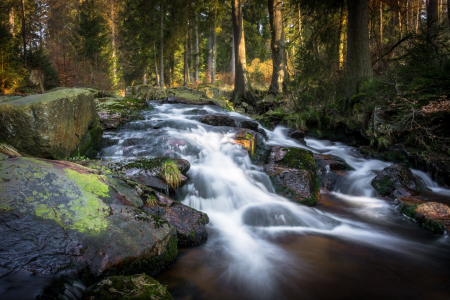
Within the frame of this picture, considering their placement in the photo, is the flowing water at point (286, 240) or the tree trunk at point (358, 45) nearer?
the flowing water at point (286, 240)

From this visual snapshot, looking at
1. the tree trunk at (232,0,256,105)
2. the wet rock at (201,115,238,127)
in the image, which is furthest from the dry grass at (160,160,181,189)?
the tree trunk at (232,0,256,105)

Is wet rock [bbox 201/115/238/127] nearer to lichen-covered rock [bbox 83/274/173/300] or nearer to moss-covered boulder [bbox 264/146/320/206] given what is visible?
moss-covered boulder [bbox 264/146/320/206]

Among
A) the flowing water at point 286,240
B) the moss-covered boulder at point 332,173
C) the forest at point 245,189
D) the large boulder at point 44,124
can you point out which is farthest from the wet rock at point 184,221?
the moss-covered boulder at point 332,173

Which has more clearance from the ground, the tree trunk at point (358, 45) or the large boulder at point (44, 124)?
the tree trunk at point (358, 45)

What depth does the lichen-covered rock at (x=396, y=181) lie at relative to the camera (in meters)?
6.43

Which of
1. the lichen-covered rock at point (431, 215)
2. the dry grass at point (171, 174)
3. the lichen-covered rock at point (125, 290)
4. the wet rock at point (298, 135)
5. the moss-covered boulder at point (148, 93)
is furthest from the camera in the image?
the moss-covered boulder at point (148, 93)

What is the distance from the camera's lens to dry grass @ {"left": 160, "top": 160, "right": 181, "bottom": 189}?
5148mm

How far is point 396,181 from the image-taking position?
6461mm

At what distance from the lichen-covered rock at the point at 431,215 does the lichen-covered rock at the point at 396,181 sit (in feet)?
3.99

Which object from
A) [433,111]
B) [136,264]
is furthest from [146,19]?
[136,264]

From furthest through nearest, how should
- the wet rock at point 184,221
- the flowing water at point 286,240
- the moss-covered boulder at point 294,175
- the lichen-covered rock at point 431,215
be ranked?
the moss-covered boulder at point 294,175 → the lichen-covered rock at point 431,215 → the wet rock at point 184,221 → the flowing water at point 286,240

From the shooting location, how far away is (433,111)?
628 cm

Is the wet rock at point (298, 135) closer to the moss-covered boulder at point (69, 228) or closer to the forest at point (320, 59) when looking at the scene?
the forest at point (320, 59)

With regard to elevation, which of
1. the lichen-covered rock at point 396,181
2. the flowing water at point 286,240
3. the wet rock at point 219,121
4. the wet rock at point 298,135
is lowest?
the flowing water at point 286,240
